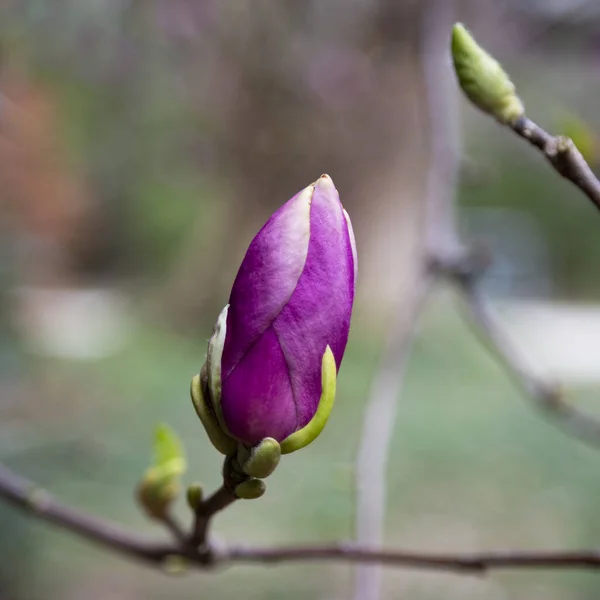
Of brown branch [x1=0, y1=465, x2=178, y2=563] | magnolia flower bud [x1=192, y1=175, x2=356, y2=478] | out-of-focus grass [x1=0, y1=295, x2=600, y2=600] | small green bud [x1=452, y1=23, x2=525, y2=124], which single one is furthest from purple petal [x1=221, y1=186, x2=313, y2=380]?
out-of-focus grass [x1=0, y1=295, x2=600, y2=600]

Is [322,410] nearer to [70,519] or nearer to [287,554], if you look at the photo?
[287,554]

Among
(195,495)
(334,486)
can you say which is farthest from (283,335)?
(334,486)

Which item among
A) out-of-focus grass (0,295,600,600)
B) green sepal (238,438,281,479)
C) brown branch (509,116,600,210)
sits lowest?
out-of-focus grass (0,295,600,600)

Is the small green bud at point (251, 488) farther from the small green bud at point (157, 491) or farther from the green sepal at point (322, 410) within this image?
the small green bud at point (157, 491)

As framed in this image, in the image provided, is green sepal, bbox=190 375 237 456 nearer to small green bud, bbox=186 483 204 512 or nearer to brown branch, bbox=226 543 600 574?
small green bud, bbox=186 483 204 512

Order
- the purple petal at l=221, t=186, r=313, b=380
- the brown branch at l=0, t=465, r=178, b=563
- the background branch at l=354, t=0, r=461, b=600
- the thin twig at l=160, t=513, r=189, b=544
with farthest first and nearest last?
the background branch at l=354, t=0, r=461, b=600 → the brown branch at l=0, t=465, r=178, b=563 → the thin twig at l=160, t=513, r=189, b=544 → the purple petal at l=221, t=186, r=313, b=380

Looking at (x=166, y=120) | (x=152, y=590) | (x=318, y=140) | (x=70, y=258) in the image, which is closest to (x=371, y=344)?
(x=318, y=140)
